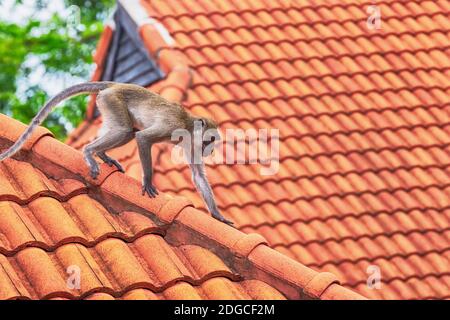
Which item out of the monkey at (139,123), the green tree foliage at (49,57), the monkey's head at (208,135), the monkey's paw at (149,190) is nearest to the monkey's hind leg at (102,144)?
the monkey at (139,123)

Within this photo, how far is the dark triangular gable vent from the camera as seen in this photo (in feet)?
28.0

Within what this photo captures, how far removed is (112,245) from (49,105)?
3.07 feet

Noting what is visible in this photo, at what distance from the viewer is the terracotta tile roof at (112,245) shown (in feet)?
12.0

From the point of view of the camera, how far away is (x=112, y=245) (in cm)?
394

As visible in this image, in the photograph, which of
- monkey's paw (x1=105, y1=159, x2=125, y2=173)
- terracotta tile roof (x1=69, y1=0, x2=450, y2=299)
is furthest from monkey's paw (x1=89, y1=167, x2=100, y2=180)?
terracotta tile roof (x1=69, y1=0, x2=450, y2=299)

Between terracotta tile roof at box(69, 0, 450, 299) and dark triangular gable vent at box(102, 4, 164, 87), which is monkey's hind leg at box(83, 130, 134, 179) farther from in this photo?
dark triangular gable vent at box(102, 4, 164, 87)

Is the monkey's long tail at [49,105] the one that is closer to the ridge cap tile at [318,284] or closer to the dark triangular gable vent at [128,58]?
the ridge cap tile at [318,284]

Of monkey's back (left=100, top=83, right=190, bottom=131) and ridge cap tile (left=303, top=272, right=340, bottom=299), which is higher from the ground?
monkey's back (left=100, top=83, right=190, bottom=131)

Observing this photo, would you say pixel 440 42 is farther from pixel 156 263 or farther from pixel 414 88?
pixel 156 263

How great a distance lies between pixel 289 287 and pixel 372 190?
3.39m

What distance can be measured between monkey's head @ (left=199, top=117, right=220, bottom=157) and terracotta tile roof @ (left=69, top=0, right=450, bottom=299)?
61.3 inches

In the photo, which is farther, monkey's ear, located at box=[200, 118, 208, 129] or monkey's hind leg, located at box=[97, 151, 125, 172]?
monkey's ear, located at box=[200, 118, 208, 129]

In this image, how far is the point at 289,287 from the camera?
4.07m

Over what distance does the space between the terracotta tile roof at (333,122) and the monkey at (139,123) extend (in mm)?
1609
